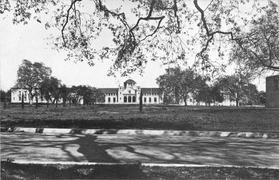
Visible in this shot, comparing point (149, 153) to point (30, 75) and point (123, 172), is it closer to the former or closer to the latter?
point (123, 172)

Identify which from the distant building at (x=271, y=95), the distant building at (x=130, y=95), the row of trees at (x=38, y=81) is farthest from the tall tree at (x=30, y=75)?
the distant building at (x=130, y=95)

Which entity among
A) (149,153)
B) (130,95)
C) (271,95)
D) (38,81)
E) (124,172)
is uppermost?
(38,81)

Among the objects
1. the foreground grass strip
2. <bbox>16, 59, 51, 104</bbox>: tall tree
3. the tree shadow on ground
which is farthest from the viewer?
<bbox>16, 59, 51, 104</bbox>: tall tree

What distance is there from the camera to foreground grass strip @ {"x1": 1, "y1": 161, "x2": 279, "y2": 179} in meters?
4.16

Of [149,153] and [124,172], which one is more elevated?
[124,172]

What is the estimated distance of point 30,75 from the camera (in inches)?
2267

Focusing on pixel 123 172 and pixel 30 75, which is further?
pixel 30 75

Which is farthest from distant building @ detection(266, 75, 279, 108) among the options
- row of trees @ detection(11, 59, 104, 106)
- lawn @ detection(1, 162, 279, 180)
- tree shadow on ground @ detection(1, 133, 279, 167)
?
lawn @ detection(1, 162, 279, 180)

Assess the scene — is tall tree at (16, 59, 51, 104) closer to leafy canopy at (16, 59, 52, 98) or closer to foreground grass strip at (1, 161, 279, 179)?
leafy canopy at (16, 59, 52, 98)

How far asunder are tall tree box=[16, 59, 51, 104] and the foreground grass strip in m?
55.0

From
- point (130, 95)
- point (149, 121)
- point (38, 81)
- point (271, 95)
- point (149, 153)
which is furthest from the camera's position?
point (130, 95)

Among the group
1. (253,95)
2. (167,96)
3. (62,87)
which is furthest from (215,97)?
(62,87)

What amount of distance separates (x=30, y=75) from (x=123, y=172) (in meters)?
57.9

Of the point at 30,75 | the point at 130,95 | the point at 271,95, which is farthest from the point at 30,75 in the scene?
the point at 130,95
